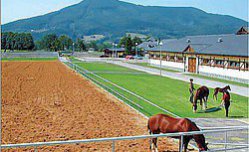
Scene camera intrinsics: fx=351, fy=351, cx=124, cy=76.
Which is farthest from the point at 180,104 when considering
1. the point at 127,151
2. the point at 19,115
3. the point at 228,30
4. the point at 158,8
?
the point at 158,8

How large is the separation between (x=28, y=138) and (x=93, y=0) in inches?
1523

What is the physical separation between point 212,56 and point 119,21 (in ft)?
159

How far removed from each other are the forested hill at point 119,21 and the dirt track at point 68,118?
12.7ft

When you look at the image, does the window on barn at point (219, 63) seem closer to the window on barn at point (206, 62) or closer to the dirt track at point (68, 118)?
the window on barn at point (206, 62)

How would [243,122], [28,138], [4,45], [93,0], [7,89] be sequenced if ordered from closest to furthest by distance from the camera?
[28,138] < [243,122] < [4,45] < [7,89] < [93,0]

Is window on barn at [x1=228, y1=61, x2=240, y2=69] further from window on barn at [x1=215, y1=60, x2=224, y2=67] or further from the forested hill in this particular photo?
the forested hill

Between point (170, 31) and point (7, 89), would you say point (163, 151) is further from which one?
point (170, 31)

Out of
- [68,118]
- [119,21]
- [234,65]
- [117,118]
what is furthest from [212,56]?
[119,21]

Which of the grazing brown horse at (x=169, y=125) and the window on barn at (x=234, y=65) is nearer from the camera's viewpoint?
the grazing brown horse at (x=169, y=125)

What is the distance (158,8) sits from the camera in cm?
9638

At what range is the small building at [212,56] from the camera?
33056mm

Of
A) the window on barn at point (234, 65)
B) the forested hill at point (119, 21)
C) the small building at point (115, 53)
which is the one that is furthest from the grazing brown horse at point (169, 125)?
the small building at point (115, 53)

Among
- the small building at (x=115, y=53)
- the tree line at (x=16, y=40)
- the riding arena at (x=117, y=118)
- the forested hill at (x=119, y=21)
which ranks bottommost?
the riding arena at (x=117, y=118)

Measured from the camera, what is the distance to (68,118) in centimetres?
1462
